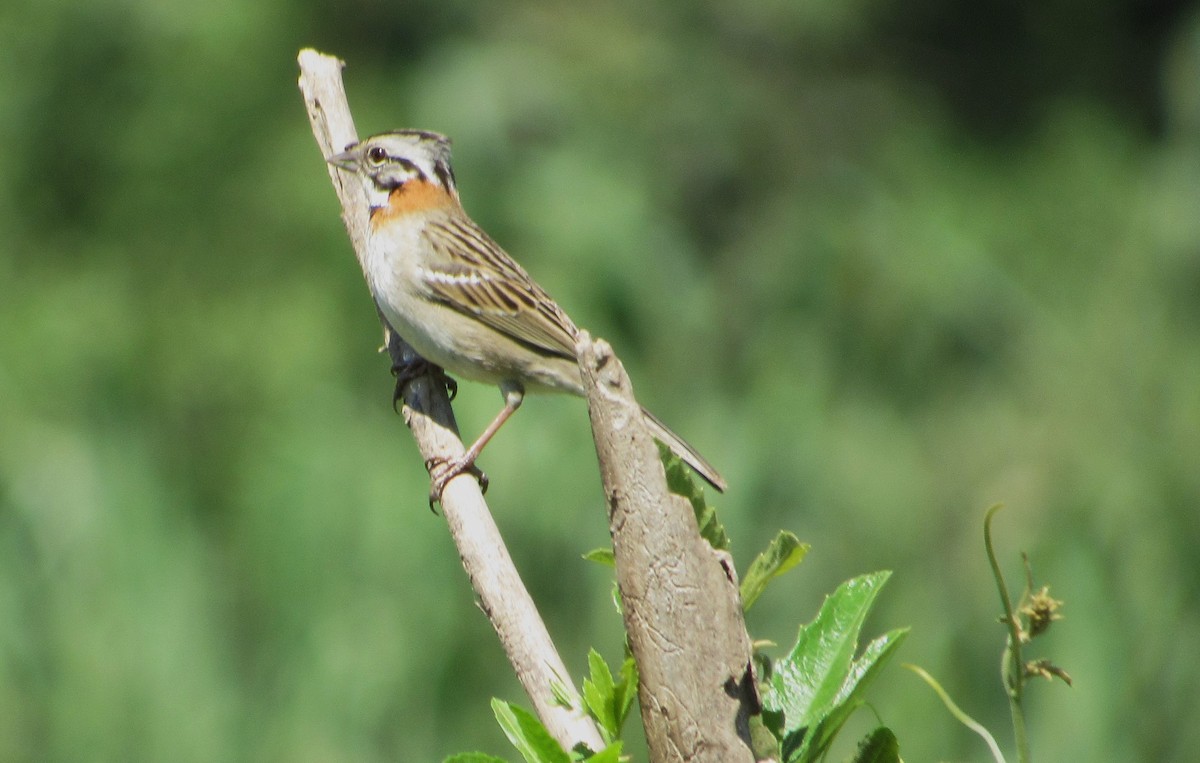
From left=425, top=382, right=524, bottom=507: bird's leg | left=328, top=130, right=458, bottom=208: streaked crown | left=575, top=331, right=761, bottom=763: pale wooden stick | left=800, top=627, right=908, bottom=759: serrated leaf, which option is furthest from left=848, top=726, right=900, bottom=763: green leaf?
left=328, top=130, right=458, bottom=208: streaked crown

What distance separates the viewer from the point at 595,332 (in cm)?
438

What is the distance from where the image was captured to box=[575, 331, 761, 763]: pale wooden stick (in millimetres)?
1199

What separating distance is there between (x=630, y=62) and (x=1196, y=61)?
2461mm

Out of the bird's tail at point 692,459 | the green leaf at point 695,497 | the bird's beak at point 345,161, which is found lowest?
the bird's tail at point 692,459

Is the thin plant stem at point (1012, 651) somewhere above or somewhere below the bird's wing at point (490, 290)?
below

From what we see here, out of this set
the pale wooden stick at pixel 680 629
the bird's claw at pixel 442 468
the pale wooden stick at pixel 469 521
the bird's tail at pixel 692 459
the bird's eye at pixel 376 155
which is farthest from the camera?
the bird's eye at pixel 376 155

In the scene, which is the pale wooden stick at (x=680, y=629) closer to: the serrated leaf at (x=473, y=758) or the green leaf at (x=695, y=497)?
the green leaf at (x=695, y=497)

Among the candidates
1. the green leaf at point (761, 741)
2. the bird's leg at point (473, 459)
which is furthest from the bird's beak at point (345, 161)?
the green leaf at point (761, 741)

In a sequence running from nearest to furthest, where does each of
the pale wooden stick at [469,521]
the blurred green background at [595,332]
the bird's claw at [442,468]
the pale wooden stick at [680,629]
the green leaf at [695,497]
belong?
the pale wooden stick at [680,629] → the green leaf at [695,497] → the pale wooden stick at [469,521] → the bird's claw at [442,468] → the blurred green background at [595,332]

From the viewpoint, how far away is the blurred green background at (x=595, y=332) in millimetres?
3121

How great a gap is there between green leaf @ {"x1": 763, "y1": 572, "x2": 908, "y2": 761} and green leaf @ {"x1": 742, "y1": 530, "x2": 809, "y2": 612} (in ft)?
0.19

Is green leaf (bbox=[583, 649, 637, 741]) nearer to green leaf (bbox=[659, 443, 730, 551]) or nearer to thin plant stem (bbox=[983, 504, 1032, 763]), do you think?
green leaf (bbox=[659, 443, 730, 551])

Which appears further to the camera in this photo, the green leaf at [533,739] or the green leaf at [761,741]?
the green leaf at [533,739]

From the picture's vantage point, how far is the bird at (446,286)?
329 centimetres
